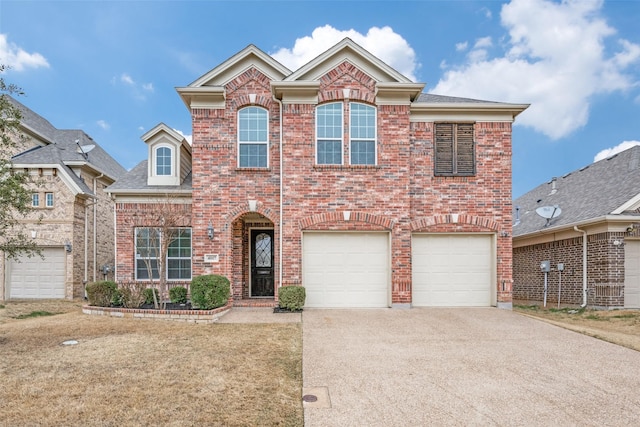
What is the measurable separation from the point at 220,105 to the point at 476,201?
26.8 feet

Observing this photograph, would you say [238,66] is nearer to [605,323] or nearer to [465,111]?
[465,111]

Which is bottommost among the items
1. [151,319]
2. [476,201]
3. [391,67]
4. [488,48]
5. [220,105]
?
[151,319]

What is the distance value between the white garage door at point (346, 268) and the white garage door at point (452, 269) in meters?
1.10

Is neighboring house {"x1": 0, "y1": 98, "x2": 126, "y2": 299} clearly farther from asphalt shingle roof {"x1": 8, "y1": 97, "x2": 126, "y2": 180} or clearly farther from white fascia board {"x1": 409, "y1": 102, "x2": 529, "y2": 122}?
white fascia board {"x1": 409, "y1": 102, "x2": 529, "y2": 122}

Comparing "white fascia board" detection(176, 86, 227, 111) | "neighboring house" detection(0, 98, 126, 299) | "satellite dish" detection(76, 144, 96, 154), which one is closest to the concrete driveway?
"white fascia board" detection(176, 86, 227, 111)

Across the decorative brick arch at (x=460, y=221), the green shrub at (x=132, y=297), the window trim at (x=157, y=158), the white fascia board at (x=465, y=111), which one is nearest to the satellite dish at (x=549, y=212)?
the decorative brick arch at (x=460, y=221)

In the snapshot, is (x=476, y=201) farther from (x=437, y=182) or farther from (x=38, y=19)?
(x=38, y=19)

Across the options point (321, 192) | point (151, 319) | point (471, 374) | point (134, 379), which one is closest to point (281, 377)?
point (134, 379)

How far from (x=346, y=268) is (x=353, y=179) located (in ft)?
8.56

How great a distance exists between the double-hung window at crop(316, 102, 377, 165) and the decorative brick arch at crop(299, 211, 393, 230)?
1504 mm

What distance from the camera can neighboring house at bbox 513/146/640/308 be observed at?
12883 millimetres

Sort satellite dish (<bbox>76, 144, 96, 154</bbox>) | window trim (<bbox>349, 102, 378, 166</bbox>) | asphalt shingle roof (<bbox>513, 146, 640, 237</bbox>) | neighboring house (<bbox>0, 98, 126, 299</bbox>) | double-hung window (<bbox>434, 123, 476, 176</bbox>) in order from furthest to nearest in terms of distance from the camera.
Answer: satellite dish (<bbox>76, 144, 96, 154</bbox>), neighboring house (<bbox>0, 98, 126, 299</bbox>), asphalt shingle roof (<bbox>513, 146, 640, 237</bbox>), double-hung window (<bbox>434, 123, 476, 176</bbox>), window trim (<bbox>349, 102, 378, 166</bbox>)

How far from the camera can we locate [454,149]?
41.4 ft

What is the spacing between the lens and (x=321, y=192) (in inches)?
474
